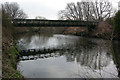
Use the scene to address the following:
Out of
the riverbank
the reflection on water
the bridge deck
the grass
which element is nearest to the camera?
the grass

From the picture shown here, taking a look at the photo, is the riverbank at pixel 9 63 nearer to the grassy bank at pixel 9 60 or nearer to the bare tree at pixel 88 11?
the grassy bank at pixel 9 60

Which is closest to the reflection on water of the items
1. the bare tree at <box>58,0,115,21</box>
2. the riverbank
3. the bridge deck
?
the riverbank

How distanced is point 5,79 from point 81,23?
30819 millimetres

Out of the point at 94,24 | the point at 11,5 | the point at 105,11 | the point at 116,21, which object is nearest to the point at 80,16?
the point at 105,11

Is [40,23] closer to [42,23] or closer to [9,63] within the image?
[42,23]

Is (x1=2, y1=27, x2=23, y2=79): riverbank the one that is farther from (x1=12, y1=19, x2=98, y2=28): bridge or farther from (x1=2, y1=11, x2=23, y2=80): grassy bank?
(x1=12, y1=19, x2=98, y2=28): bridge

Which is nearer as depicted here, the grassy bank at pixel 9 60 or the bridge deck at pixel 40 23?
the grassy bank at pixel 9 60

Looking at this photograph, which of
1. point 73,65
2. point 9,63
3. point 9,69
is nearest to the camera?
point 9,69

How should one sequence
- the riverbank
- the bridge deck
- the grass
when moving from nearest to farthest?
1. the grass
2. the riverbank
3. the bridge deck

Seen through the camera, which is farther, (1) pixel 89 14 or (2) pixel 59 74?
(1) pixel 89 14

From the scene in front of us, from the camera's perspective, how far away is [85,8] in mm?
49250

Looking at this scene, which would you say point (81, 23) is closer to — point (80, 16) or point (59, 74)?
point (80, 16)

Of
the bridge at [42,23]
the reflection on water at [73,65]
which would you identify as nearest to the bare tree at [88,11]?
the bridge at [42,23]

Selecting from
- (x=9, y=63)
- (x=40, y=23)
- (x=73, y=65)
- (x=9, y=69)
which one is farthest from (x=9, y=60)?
(x=40, y=23)
